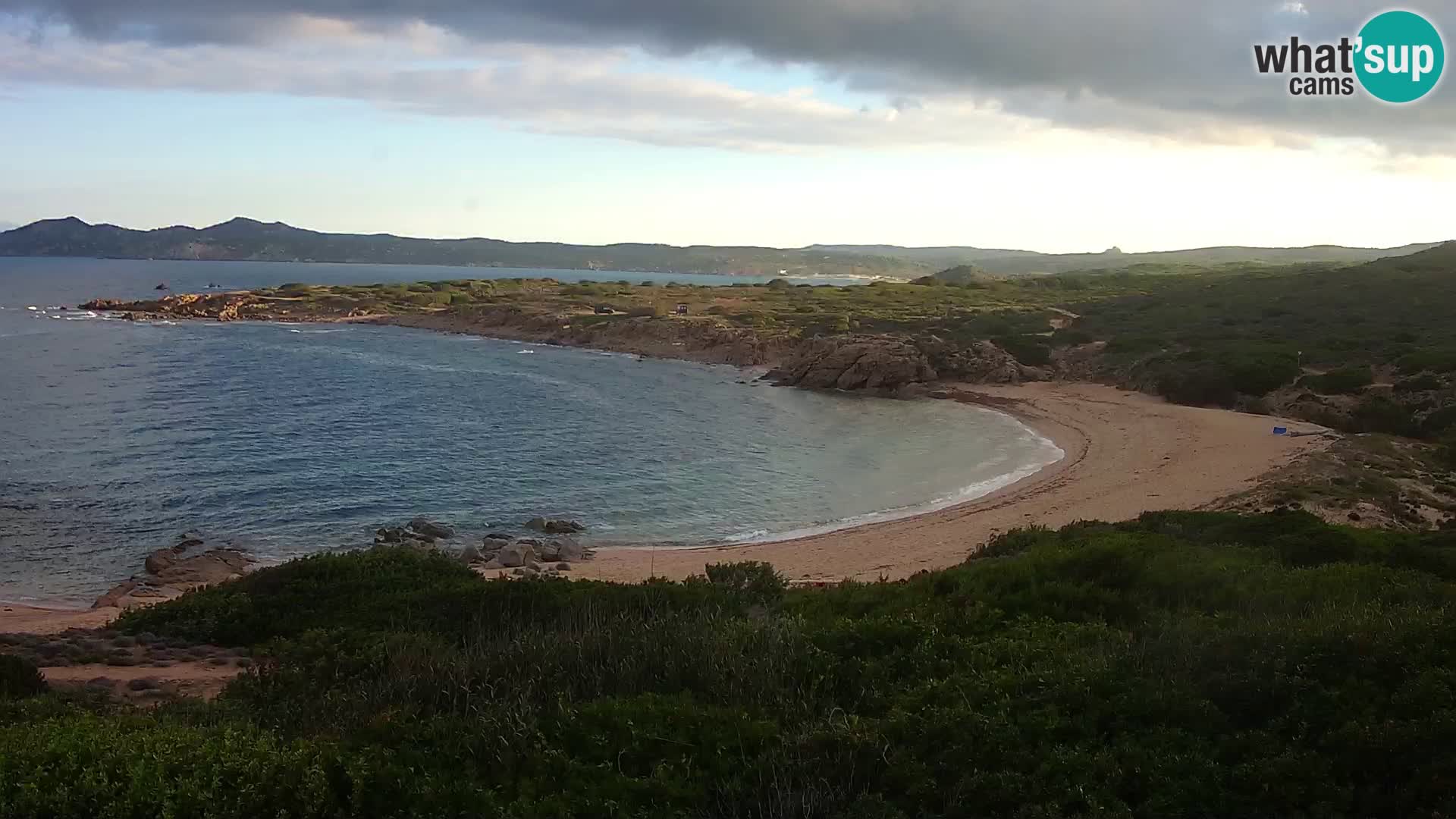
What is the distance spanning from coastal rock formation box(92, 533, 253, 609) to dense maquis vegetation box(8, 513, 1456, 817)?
30.6 feet

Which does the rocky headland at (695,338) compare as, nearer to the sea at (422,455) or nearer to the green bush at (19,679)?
the sea at (422,455)

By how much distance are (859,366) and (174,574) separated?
3800 centimetres

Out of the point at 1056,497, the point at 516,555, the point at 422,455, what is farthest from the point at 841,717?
the point at 422,455

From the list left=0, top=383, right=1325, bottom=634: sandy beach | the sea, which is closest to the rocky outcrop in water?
left=0, top=383, right=1325, bottom=634: sandy beach

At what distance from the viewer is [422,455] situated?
31.9 meters

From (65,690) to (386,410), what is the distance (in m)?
30.8

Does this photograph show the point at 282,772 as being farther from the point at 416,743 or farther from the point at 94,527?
the point at 94,527

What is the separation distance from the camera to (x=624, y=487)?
28.1 m

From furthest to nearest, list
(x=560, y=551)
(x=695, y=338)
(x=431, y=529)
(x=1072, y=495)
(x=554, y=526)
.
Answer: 1. (x=695, y=338)
2. (x=1072, y=495)
3. (x=554, y=526)
4. (x=431, y=529)
5. (x=560, y=551)

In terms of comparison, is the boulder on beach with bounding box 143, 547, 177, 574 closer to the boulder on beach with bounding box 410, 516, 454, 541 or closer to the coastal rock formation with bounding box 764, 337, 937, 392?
the boulder on beach with bounding box 410, 516, 454, 541

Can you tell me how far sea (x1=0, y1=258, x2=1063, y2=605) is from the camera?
23.2m

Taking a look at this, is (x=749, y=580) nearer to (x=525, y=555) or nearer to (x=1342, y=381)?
(x=525, y=555)

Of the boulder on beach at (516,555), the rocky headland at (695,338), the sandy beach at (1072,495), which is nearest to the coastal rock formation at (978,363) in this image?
the rocky headland at (695,338)

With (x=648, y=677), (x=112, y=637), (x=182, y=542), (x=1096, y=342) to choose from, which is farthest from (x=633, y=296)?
(x=648, y=677)
